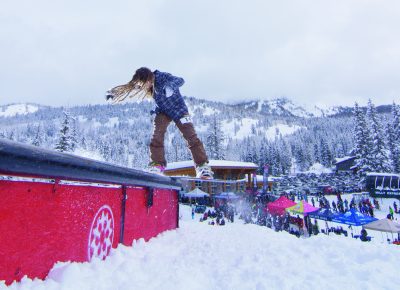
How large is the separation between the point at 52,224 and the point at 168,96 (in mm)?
3017

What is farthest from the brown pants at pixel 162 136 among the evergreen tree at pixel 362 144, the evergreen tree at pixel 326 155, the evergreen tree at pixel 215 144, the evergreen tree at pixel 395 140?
the evergreen tree at pixel 326 155

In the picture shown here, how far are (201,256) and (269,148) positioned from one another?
75422 mm

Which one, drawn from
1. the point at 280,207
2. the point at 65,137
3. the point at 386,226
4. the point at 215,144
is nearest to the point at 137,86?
the point at 386,226

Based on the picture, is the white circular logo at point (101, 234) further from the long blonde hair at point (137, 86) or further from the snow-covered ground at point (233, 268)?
the long blonde hair at point (137, 86)

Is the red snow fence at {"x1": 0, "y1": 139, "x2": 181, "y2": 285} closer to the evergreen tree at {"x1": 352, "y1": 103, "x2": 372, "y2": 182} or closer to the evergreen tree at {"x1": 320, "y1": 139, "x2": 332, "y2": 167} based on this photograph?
the evergreen tree at {"x1": 352, "y1": 103, "x2": 372, "y2": 182}

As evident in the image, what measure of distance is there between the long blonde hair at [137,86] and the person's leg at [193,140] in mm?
757

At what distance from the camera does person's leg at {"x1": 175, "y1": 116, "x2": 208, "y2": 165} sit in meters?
4.65

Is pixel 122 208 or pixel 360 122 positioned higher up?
pixel 360 122

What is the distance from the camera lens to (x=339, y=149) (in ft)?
323

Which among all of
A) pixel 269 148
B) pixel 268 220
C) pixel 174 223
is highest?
pixel 269 148

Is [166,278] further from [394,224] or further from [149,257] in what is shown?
[394,224]

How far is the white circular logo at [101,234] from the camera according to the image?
7.83ft

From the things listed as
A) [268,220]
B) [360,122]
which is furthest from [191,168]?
[360,122]

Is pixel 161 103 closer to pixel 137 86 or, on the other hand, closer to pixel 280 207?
pixel 137 86
